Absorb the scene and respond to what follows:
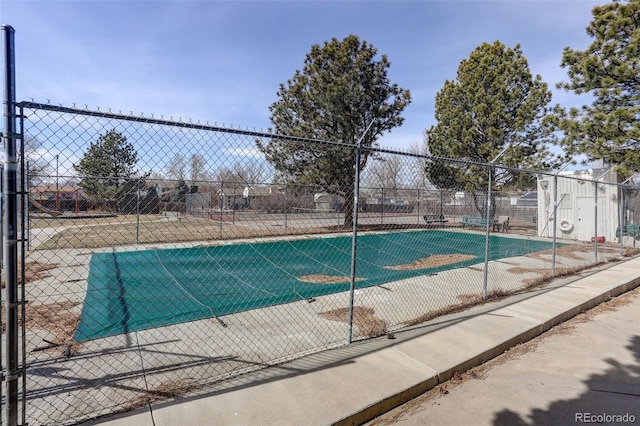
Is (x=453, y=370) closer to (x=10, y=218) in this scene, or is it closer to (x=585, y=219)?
(x=10, y=218)

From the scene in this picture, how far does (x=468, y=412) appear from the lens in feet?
9.28

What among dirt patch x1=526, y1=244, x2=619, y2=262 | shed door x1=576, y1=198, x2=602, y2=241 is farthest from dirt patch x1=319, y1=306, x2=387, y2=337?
shed door x1=576, y1=198, x2=602, y2=241

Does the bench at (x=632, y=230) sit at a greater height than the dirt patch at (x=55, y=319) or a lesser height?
greater

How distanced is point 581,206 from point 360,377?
1636 centimetres

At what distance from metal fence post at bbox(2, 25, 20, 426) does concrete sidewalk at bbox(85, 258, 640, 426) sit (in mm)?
670

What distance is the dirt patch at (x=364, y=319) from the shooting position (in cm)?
438

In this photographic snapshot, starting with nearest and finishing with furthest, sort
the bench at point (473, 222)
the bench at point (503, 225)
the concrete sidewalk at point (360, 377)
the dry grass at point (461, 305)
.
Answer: the concrete sidewalk at point (360, 377), the dry grass at point (461, 305), the bench at point (473, 222), the bench at point (503, 225)

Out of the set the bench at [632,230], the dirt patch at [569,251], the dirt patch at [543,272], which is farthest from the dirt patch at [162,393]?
the bench at [632,230]

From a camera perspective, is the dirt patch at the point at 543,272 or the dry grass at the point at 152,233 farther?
the dry grass at the point at 152,233

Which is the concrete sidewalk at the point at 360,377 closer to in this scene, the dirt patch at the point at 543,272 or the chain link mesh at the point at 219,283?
the chain link mesh at the point at 219,283

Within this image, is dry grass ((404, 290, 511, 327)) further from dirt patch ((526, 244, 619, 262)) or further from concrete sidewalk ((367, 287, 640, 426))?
dirt patch ((526, 244, 619, 262))

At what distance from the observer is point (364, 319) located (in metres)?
4.89

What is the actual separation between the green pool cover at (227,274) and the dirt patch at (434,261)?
0.30 m

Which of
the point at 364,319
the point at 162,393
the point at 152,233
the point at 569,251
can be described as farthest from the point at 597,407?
the point at 152,233
